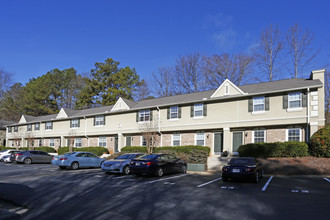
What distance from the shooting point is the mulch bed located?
16.2 m

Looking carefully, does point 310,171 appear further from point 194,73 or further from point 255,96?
point 194,73

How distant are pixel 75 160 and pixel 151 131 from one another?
8.98 meters

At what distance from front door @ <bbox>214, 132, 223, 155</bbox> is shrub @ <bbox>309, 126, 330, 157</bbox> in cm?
746

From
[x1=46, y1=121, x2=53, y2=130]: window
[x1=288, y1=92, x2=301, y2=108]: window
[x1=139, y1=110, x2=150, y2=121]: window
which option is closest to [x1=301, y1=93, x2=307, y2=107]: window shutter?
[x1=288, y1=92, x2=301, y2=108]: window

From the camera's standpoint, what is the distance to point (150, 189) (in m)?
11.2

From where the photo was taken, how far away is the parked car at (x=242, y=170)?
12766 mm

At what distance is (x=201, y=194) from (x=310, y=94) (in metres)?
14.1

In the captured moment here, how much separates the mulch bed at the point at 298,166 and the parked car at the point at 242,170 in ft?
13.4

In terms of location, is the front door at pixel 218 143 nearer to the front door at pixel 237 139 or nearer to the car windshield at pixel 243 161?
the front door at pixel 237 139

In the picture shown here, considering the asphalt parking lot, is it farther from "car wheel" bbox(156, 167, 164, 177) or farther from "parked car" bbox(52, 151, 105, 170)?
"parked car" bbox(52, 151, 105, 170)

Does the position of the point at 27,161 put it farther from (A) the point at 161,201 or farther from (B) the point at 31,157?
(A) the point at 161,201

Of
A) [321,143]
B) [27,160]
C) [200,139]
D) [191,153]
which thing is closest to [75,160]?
[27,160]

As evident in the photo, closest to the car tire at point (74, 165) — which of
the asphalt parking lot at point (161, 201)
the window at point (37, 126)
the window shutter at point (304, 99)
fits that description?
the asphalt parking lot at point (161, 201)

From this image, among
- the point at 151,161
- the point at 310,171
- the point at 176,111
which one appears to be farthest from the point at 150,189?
the point at 176,111
